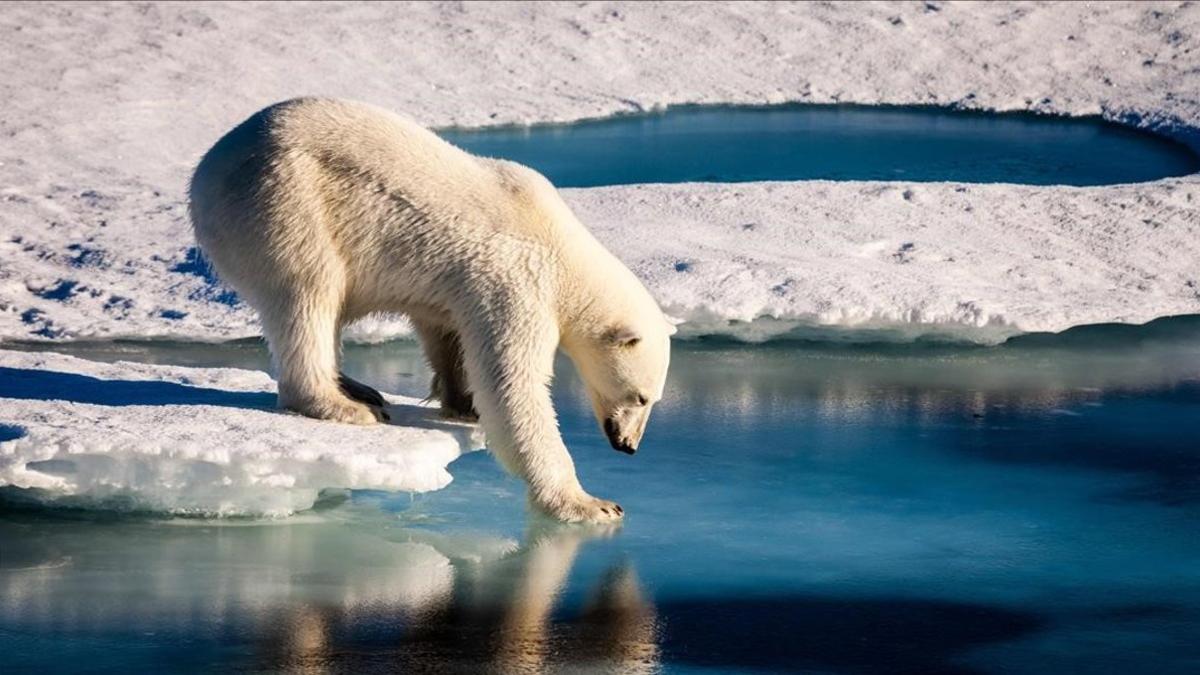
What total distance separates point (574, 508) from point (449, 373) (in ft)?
2.71

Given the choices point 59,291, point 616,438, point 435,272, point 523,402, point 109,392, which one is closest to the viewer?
point 523,402

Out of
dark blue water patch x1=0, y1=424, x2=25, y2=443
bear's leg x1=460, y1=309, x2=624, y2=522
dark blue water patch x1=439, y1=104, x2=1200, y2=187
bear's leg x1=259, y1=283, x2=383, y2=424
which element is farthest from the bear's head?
dark blue water patch x1=439, y1=104, x2=1200, y2=187

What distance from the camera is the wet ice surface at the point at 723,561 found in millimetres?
4816

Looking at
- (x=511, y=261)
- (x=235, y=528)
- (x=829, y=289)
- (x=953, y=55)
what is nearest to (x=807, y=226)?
(x=829, y=289)

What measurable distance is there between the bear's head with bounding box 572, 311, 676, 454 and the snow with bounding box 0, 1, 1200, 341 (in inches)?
89.4

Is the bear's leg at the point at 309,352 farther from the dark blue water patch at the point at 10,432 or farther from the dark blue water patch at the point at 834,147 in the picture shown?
the dark blue water patch at the point at 834,147

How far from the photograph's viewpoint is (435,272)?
5.79 metres

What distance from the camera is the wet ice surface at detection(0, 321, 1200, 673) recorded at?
4.82 m

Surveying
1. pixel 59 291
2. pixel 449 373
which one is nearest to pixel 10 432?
pixel 449 373

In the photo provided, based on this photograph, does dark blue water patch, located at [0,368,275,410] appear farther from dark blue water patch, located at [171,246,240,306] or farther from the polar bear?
dark blue water patch, located at [171,246,240,306]

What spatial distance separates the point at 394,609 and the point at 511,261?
129cm

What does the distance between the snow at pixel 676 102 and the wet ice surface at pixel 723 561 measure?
1.12 m

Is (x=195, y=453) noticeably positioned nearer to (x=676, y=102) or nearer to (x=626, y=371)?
(x=626, y=371)

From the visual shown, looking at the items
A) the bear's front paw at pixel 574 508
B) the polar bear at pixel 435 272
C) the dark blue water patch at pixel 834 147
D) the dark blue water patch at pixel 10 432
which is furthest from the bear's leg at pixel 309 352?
the dark blue water patch at pixel 834 147
